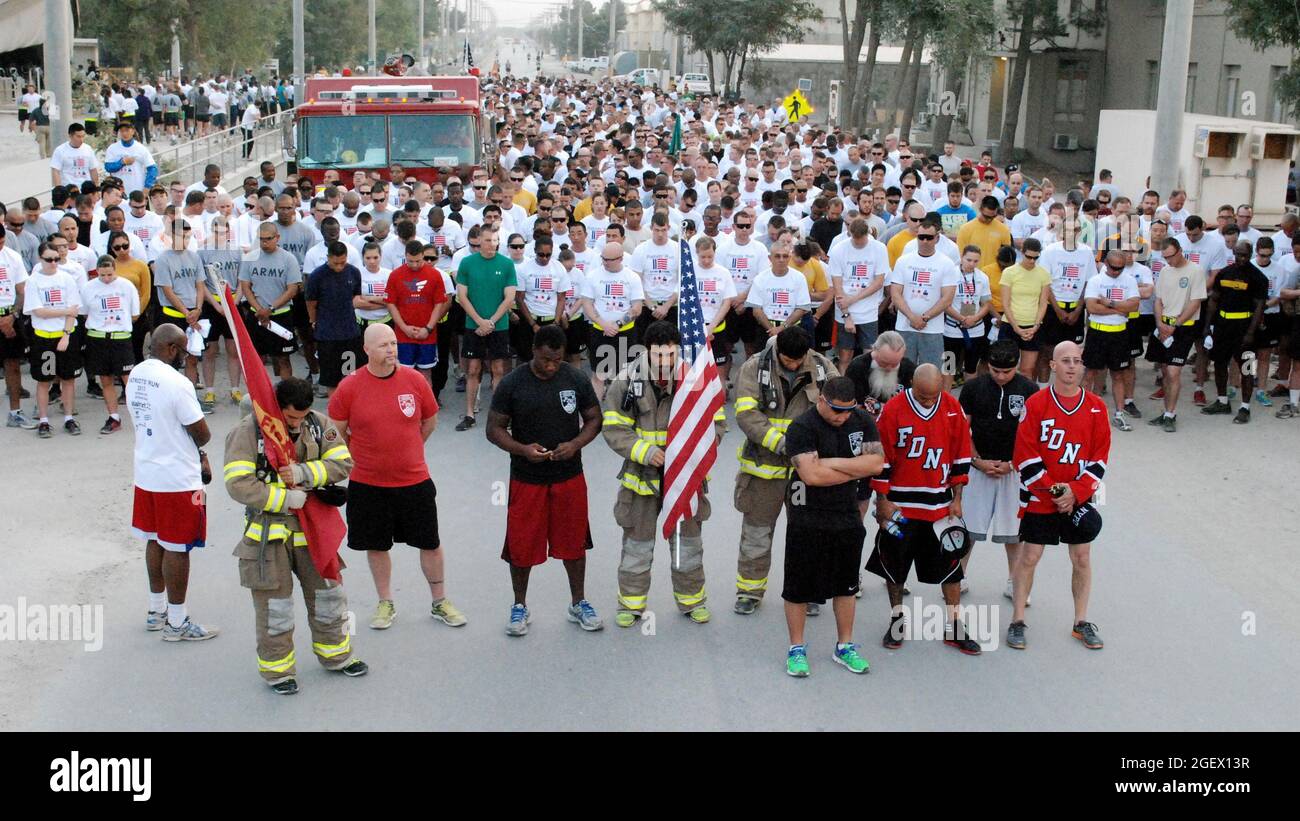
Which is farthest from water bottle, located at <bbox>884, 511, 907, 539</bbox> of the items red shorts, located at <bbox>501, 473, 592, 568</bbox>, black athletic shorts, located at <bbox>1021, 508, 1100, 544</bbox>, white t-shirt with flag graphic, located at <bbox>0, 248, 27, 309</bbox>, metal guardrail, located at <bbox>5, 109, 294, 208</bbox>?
metal guardrail, located at <bbox>5, 109, 294, 208</bbox>

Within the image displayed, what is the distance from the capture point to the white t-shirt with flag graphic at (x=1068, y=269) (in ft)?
44.9

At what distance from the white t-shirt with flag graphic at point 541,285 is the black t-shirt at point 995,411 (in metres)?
5.69

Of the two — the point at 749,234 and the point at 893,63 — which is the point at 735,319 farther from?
the point at 893,63

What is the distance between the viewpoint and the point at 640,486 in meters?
8.48

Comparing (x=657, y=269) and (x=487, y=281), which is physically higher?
(x=657, y=269)

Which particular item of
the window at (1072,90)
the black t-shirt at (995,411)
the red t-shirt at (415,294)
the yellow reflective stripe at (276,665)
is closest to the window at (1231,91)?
the window at (1072,90)

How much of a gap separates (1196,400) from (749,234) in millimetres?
4912

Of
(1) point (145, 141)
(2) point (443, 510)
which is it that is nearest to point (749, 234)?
(2) point (443, 510)

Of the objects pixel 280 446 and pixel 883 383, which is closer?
pixel 280 446

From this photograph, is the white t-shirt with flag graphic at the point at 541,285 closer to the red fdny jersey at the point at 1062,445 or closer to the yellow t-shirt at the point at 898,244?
the yellow t-shirt at the point at 898,244

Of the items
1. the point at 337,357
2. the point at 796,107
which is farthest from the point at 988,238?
the point at 796,107

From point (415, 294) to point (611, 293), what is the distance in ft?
5.91

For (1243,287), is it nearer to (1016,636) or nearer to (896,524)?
(1016,636)

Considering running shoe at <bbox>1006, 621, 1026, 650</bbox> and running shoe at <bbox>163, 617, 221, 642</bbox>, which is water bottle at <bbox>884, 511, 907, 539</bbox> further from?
running shoe at <bbox>163, 617, 221, 642</bbox>
